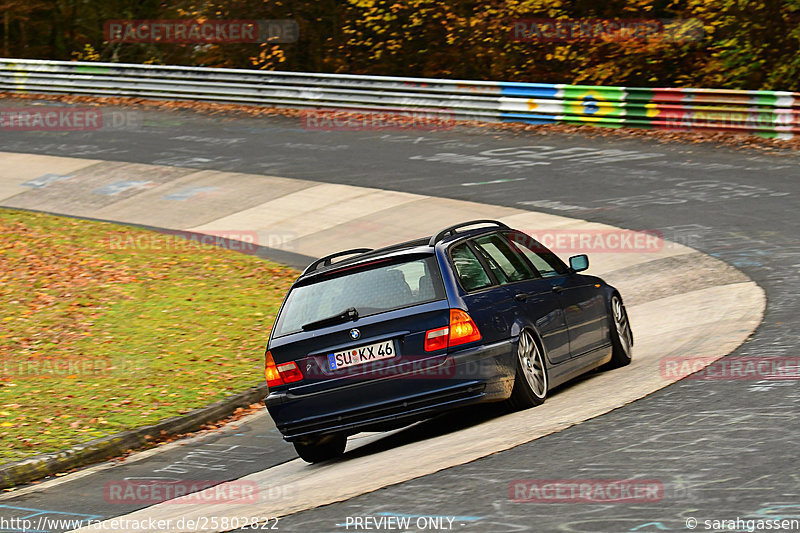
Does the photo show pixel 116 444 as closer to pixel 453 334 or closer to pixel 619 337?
pixel 453 334

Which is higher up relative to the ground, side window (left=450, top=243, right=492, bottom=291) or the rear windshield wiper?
side window (left=450, top=243, right=492, bottom=291)

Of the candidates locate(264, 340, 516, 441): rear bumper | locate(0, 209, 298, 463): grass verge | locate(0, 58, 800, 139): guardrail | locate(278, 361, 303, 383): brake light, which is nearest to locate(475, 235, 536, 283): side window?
locate(264, 340, 516, 441): rear bumper

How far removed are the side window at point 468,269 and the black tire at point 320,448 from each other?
1.51 m

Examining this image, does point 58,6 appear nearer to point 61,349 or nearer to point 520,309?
point 61,349

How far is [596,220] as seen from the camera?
1792cm

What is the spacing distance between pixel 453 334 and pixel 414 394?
51 cm

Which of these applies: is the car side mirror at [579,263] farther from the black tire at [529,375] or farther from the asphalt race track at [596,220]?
the asphalt race track at [596,220]

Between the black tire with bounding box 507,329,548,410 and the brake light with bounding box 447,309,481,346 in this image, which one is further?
the black tire with bounding box 507,329,548,410

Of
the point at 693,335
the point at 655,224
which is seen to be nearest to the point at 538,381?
the point at 693,335

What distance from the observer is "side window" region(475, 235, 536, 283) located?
899cm

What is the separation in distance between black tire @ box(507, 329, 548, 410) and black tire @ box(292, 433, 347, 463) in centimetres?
138

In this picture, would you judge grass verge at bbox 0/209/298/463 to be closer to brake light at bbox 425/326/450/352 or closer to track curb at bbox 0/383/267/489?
track curb at bbox 0/383/267/489

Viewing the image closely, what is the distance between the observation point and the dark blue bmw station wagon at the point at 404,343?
26.5 feet

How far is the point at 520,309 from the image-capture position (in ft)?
28.6
